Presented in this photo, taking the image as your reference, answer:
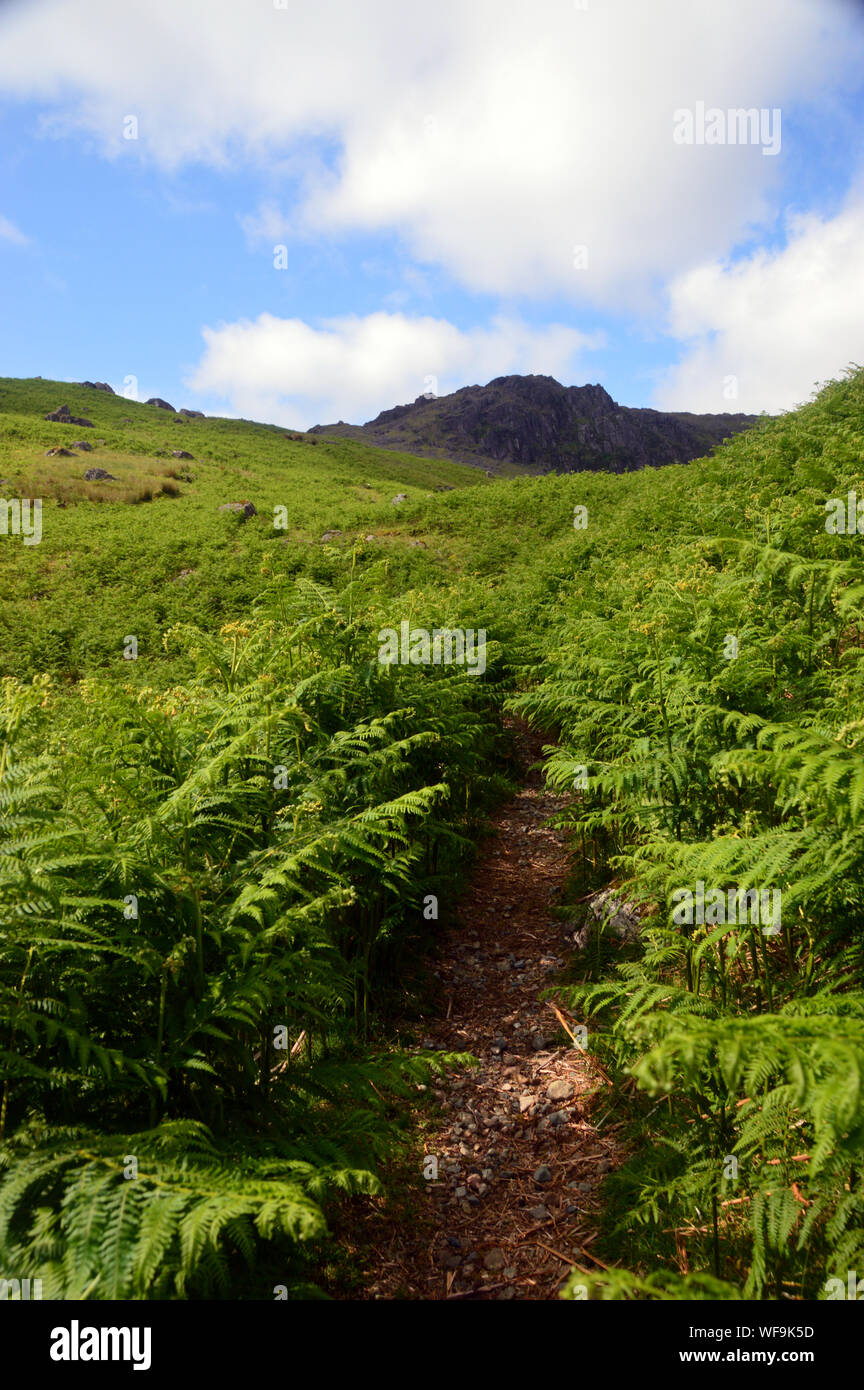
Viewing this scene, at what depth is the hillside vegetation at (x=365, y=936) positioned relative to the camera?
1.93 meters

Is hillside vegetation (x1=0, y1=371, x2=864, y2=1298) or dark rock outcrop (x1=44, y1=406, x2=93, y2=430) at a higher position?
dark rock outcrop (x1=44, y1=406, x2=93, y2=430)

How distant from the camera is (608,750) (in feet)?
16.9

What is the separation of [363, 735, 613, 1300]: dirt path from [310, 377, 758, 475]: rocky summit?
515 ft

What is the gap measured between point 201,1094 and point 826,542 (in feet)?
18.4

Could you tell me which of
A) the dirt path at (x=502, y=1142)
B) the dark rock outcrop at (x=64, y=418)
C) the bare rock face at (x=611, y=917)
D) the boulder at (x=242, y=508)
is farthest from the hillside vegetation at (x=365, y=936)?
the dark rock outcrop at (x=64, y=418)

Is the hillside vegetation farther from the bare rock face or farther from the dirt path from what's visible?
the dirt path

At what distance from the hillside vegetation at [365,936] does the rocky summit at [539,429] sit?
6160 inches

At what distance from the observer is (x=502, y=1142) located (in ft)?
11.8

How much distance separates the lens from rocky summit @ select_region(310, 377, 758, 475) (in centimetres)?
16375

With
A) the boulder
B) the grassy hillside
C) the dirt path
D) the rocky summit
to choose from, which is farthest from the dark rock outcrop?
the rocky summit

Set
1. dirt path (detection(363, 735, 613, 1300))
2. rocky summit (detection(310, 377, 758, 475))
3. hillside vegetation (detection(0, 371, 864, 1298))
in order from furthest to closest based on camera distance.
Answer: rocky summit (detection(310, 377, 758, 475))
dirt path (detection(363, 735, 613, 1300))
hillside vegetation (detection(0, 371, 864, 1298))

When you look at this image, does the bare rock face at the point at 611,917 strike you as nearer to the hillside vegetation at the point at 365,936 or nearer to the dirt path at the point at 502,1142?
the hillside vegetation at the point at 365,936

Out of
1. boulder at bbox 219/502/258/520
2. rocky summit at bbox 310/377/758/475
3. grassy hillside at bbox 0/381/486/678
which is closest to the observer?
grassy hillside at bbox 0/381/486/678

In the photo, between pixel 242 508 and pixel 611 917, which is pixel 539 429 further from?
pixel 611 917
